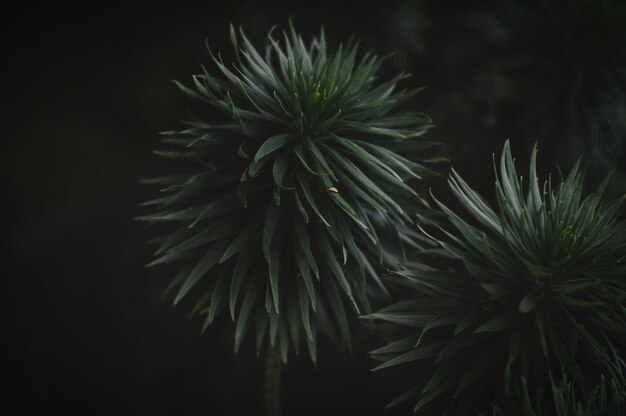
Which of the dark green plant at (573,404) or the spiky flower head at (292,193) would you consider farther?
the spiky flower head at (292,193)

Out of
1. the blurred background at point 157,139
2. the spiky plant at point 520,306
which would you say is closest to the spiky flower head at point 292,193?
the spiky plant at point 520,306

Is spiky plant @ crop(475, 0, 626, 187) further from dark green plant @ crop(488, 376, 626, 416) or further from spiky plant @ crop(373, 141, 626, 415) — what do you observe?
dark green plant @ crop(488, 376, 626, 416)

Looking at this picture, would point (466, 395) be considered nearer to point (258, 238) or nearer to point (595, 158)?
point (258, 238)

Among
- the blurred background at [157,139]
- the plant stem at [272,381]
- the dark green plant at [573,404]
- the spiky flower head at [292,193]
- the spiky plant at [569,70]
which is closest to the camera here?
the dark green plant at [573,404]

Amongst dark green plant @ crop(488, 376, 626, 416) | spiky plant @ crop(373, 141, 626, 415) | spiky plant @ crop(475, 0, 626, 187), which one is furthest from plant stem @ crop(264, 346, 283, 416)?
spiky plant @ crop(475, 0, 626, 187)

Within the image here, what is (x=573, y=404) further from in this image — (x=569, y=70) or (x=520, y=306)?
(x=569, y=70)

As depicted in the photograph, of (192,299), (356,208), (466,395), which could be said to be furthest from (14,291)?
(466,395)

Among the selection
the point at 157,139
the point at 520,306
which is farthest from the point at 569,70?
the point at 157,139

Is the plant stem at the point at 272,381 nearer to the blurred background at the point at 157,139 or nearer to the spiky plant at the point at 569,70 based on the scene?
the blurred background at the point at 157,139
